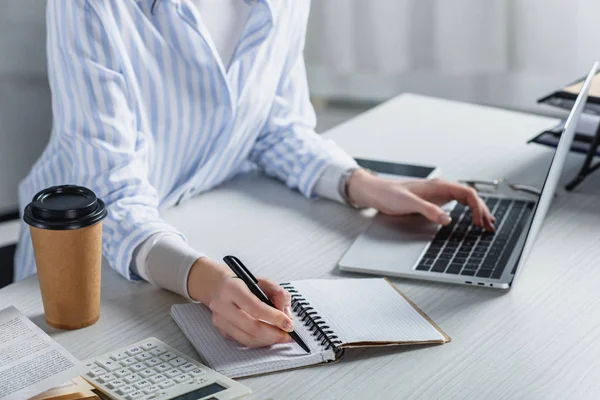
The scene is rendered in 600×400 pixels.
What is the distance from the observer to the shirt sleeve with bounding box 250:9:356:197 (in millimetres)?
1414

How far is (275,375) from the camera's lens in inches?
36.0

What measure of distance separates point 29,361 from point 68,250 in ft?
0.41

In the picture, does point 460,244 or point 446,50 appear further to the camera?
point 446,50

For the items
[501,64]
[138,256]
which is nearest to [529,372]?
[138,256]

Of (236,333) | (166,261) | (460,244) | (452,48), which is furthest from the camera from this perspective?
(452,48)

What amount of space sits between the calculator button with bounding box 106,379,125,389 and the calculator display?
6 cm

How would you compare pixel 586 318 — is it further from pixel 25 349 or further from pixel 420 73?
pixel 420 73

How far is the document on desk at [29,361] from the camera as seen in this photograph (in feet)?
2.74

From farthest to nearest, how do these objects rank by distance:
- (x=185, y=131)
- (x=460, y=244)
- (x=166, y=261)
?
(x=185, y=131), (x=460, y=244), (x=166, y=261)

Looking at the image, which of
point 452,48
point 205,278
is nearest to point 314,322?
point 205,278

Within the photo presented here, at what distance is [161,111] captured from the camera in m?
1.29

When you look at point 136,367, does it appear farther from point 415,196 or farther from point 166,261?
point 415,196

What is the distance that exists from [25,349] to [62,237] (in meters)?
0.12

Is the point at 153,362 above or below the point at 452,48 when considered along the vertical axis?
above
